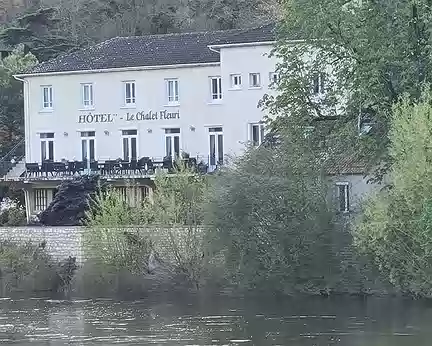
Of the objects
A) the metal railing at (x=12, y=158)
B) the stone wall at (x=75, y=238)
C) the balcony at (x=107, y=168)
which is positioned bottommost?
the stone wall at (x=75, y=238)

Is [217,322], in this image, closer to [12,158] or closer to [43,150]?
[43,150]

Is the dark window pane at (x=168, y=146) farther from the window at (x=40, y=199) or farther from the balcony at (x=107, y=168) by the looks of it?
the window at (x=40, y=199)

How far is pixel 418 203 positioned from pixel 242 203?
5.97 metres

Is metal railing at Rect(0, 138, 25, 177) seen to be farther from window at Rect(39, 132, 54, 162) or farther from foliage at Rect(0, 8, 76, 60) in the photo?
foliage at Rect(0, 8, 76, 60)

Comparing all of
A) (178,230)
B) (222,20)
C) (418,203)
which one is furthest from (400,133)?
(222,20)

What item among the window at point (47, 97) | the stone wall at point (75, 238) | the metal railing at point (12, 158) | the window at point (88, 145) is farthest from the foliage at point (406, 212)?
the metal railing at point (12, 158)

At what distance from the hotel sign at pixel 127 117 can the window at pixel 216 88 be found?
1.88m

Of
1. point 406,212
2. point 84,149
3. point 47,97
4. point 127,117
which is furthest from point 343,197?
point 47,97

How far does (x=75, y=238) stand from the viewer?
43219 mm

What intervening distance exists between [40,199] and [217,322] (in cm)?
2298

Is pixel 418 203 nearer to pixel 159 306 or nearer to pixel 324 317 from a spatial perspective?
pixel 324 317

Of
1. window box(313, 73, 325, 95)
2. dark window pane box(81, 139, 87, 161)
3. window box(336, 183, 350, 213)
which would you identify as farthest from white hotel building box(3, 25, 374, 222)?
window box(336, 183, 350, 213)

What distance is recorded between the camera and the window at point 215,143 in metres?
52.1

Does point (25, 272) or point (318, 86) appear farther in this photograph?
point (25, 272)
